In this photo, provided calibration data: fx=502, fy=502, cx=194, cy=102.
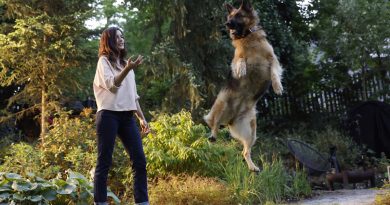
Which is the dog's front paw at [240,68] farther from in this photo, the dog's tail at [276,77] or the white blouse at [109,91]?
the white blouse at [109,91]

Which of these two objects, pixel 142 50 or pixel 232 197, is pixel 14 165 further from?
pixel 142 50

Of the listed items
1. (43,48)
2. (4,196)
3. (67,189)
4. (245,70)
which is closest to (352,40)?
(43,48)

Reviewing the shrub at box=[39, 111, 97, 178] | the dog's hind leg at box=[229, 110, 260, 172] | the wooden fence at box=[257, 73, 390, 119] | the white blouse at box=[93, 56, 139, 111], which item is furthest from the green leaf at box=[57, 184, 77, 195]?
the wooden fence at box=[257, 73, 390, 119]

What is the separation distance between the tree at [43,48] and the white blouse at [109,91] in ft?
14.8

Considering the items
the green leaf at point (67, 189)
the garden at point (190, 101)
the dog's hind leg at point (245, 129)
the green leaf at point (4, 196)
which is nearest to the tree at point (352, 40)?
the garden at point (190, 101)

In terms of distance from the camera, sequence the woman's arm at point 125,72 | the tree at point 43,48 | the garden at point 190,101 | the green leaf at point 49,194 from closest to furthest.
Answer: the woman's arm at point 125,72, the green leaf at point 49,194, the garden at point 190,101, the tree at point 43,48

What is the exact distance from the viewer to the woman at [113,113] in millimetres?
4039

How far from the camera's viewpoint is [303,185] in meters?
7.10

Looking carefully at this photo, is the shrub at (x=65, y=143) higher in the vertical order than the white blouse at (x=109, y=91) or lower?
lower

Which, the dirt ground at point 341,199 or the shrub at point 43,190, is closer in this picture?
the shrub at point 43,190

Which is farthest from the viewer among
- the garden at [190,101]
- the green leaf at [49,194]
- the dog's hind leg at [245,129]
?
the garden at [190,101]

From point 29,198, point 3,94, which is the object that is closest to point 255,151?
point 29,198

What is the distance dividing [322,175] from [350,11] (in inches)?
175

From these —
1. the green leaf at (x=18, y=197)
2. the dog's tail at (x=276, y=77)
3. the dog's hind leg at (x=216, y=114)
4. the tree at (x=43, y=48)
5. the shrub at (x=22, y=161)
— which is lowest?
the green leaf at (x=18, y=197)
